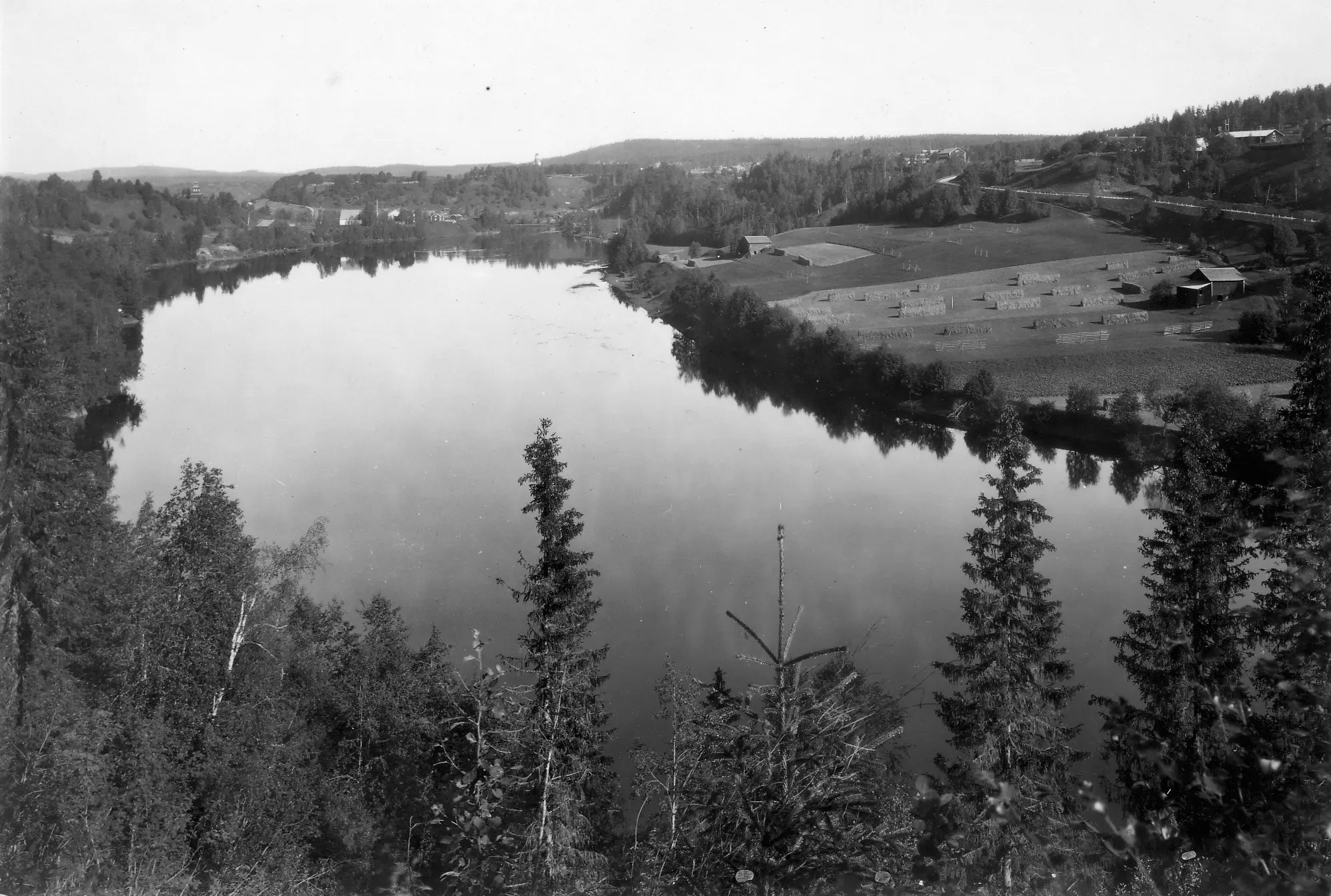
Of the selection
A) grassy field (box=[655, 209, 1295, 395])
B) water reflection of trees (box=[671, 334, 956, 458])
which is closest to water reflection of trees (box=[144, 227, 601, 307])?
grassy field (box=[655, 209, 1295, 395])

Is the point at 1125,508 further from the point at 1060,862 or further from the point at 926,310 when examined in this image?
the point at 926,310

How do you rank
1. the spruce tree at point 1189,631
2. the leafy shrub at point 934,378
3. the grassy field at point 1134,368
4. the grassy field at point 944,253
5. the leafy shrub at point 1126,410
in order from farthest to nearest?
the grassy field at point 944,253 → the leafy shrub at point 934,378 → the grassy field at point 1134,368 → the leafy shrub at point 1126,410 → the spruce tree at point 1189,631

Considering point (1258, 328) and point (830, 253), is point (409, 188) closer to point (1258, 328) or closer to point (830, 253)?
point (830, 253)

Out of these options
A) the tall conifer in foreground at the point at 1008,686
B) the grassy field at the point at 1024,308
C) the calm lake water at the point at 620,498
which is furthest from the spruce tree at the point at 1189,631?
the grassy field at the point at 1024,308

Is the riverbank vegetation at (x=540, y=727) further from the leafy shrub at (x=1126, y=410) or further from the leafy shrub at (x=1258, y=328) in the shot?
the leafy shrub at (x=1258, y=328)

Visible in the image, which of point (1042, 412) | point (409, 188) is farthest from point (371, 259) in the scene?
point (1042, 412)

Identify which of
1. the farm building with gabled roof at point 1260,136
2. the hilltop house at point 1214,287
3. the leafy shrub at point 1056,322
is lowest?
the leafy shrub at point 1056,322
